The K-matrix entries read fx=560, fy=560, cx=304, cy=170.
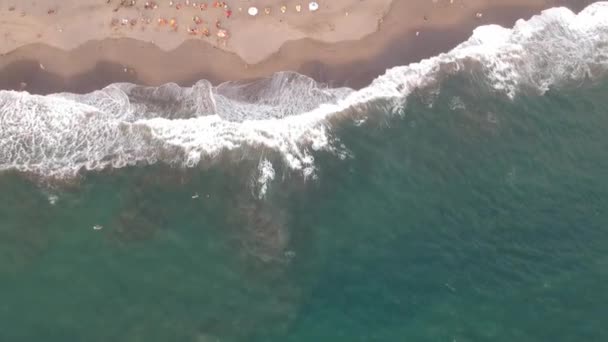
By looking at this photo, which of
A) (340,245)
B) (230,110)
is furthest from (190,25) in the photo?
(340,245)

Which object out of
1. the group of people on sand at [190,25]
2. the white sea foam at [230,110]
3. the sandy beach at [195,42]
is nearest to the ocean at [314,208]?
the white sea foam at [230,110]

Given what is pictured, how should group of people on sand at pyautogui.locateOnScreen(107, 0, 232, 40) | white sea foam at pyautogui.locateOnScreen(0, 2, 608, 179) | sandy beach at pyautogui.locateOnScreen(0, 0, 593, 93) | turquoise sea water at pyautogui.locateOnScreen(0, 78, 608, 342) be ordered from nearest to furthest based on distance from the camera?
turquoise sea water at pyautogui.locateOnScreen(0, 78, 608, 342) < white sea foam at pyautogui.locateOnScreen(0, 2, 608, 179) < sandy beach at pyautogui.locateOnScreen(0, 0, 593, 93) < group of people on sand at pyautogui.locateOnScreen(107, 0, 232, 40)

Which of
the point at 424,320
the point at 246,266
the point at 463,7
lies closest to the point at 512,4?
the point at 463,7

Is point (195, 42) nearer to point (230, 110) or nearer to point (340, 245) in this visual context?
point (230, 110)

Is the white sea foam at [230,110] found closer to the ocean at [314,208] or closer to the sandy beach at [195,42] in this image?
the ocean at [314,208]

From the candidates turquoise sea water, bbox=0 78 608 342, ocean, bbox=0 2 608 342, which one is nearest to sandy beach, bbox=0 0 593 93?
ocean, bbox=0 2 608 342

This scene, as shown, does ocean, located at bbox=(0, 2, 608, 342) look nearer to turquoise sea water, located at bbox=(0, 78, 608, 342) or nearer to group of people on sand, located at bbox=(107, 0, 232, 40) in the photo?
turquoise sea water, located at bbox=(0, 78, 608, 342)

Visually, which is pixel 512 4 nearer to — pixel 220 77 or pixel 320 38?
pixel 320 38
